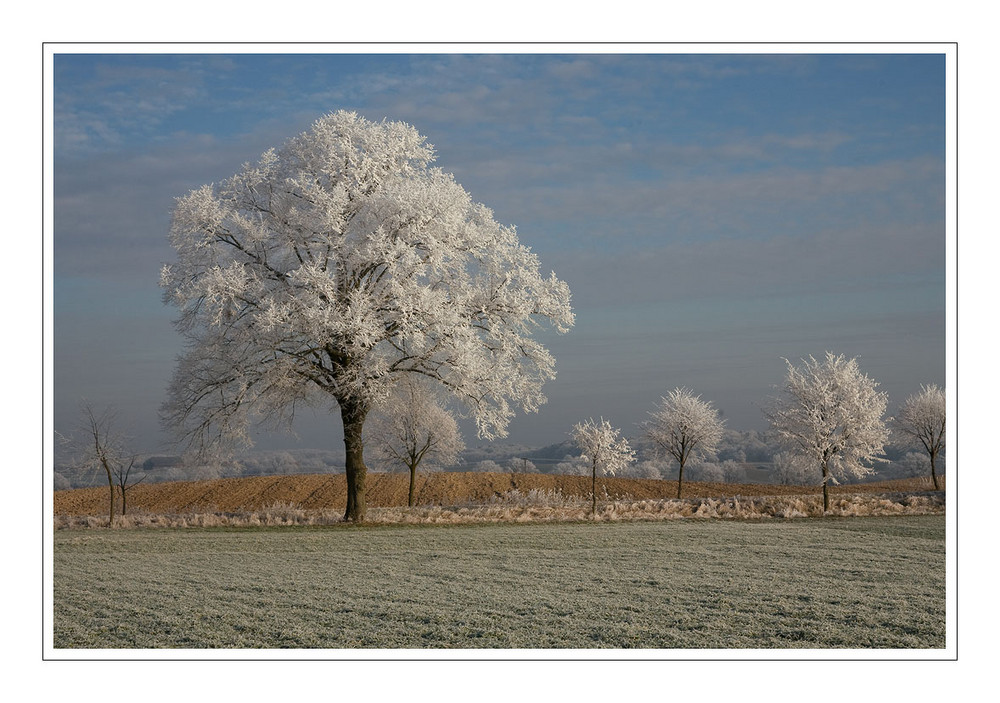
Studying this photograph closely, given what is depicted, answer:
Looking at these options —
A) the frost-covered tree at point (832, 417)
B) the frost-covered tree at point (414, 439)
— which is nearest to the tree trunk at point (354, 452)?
the frost-covered tree at point (414, 439)

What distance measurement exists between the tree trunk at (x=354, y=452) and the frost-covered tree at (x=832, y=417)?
1493 cm

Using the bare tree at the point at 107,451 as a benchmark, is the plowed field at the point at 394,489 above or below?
below

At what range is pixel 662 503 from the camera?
24156 mm

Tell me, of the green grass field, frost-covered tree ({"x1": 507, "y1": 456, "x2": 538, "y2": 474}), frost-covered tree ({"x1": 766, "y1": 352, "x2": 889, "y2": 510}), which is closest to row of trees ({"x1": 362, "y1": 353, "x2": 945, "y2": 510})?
frost-covered tree ({"x1": 766, "y1": 352, "x2": 889, "y2": 510})

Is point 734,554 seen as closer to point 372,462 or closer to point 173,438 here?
point 173,438

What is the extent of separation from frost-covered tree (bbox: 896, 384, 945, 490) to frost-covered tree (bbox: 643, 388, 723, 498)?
879cm

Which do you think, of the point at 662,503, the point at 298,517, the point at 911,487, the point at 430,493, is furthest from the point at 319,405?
the point at 911,487

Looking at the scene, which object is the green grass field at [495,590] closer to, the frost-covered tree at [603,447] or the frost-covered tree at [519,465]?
the frost-covered tree at [603,447]

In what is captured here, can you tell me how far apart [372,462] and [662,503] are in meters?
13.9

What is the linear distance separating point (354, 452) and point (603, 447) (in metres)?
8.74

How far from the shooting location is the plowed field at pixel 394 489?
32.3 meters

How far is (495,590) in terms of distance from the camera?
10805 millimetres

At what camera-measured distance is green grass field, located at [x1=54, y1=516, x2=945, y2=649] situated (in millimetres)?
8500
